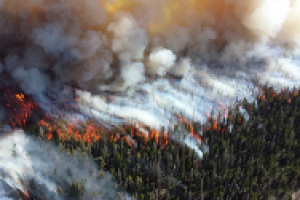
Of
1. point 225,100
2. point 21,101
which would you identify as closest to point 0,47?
point 21,101

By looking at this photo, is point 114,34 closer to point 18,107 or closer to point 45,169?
point 18,107

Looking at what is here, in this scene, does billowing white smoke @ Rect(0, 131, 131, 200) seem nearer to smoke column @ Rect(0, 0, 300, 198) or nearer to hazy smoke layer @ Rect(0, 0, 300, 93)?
smoke column @ Rect(0, 0, 300, 198)

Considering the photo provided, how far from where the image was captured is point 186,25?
28188 millimetres

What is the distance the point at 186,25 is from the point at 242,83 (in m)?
9.35

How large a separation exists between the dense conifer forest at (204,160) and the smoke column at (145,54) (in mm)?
1810

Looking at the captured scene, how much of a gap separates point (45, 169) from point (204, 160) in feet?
38.2

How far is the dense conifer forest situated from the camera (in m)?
16.9

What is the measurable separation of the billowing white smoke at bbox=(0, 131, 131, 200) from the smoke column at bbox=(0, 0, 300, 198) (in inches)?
46.5

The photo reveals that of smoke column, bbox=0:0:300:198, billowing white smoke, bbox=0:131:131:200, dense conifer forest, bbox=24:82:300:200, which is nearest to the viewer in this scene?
billowing white smoke, bbox=0:131:131:200

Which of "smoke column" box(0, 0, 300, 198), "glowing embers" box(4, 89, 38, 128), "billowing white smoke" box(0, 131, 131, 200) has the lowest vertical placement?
"billowing white smoke" box(0, 131, 131, 200)

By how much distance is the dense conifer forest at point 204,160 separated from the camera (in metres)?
16.9

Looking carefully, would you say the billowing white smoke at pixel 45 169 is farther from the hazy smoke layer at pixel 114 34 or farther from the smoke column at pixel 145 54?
the hazy smoke layer at pixel 114 34

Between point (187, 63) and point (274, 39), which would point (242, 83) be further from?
point (274, 39)

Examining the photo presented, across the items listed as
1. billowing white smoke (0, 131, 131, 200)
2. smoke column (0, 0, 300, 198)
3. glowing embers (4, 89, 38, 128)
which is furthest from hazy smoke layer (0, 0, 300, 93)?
billowing white smoke (0, 131, 131, 200)
